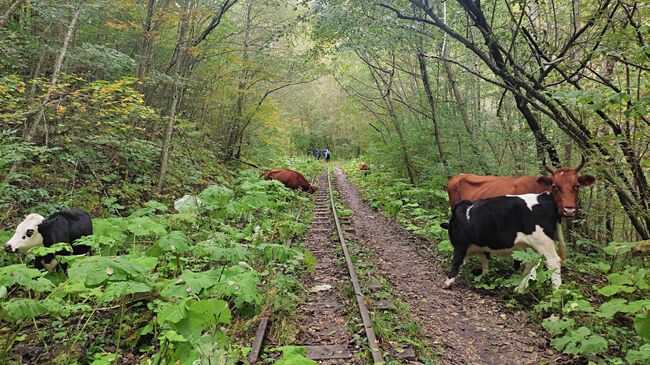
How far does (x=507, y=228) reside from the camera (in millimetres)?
5453

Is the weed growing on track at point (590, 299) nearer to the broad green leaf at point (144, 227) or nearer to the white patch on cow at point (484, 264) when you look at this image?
the white patch on cow at point (484, 264)

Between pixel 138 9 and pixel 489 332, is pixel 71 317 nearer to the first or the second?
pixel 489 332

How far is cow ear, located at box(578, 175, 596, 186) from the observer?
5.23 m

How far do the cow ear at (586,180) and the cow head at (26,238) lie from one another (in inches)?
277

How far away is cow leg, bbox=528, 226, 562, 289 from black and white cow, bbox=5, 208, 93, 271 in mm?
6025

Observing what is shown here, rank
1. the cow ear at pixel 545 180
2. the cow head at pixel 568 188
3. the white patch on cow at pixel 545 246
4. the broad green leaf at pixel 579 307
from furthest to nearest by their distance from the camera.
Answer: the cow ear at pixel 545 180
the cow head at pixel 568 188
the white patch on cow at pixel 545 246
the broad green leaf at pixel 579 307

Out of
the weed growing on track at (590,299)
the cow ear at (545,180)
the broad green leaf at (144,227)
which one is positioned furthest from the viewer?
the cow ear at (545,180)

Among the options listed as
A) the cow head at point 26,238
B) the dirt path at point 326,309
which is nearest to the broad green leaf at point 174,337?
the dirt path at point 326,309

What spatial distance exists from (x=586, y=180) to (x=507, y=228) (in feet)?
3.96

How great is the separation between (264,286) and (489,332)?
274 centimetres

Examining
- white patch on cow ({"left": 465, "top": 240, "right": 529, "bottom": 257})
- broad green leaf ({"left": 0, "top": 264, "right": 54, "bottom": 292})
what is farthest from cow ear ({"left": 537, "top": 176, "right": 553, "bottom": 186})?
broad green leaf ({"left": 0, "top": 264, "right": 54, "bottom": 292})

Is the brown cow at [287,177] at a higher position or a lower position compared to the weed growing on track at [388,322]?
higher

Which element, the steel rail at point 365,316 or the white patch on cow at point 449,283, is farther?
the white patch on cow at point 449,283

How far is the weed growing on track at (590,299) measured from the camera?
358cm
